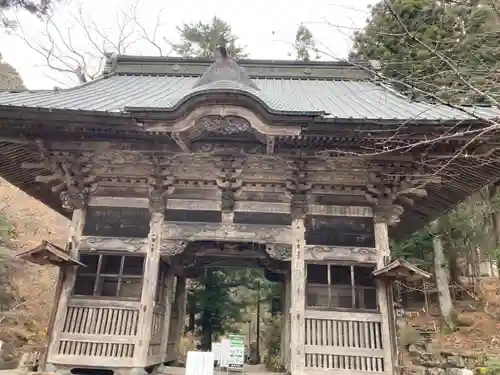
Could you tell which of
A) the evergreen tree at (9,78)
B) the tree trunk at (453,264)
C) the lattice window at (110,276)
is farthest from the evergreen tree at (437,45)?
the evergreen tree at (9,78)

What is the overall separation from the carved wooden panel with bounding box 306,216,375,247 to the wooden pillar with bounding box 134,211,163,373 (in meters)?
2.48

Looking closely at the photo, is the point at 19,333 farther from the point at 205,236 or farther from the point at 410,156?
the point at 410,156

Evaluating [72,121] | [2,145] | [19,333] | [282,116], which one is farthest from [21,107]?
[19,333]

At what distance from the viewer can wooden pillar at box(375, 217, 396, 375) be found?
19.6ft

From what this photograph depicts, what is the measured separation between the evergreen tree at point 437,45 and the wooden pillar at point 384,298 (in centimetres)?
238

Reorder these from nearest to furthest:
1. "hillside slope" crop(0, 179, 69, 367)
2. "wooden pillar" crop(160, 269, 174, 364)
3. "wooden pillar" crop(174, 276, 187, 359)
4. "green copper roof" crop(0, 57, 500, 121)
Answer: "green copper roof" crop(0, 57, 500, 121) → "wooden pillar" crop(160, 269, 174, 364) → "wooden pillar" crop(174, 276, 187, 359) → "hillside slope" crop(0, 179, 69, 367)

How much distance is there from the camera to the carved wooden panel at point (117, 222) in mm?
6910

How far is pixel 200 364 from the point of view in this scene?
5117 mm

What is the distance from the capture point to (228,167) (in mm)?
6766

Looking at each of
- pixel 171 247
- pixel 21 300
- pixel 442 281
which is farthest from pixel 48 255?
pixel 442 281

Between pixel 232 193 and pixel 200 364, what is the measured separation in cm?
274

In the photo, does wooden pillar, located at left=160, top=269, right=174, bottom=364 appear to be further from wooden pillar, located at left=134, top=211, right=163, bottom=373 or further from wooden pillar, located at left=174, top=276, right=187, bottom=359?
wooden pillar, located at left=134, top=211, right=163, bottom=373

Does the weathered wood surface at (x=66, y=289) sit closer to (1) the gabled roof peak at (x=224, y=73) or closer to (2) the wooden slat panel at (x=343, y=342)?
(1) the gabled roof peak at (x=224, y=73)

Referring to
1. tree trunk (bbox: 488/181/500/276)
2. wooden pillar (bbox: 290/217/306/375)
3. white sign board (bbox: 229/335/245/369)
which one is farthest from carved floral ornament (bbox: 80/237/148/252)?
tree trunk (bbox: 488/181/500/276)
